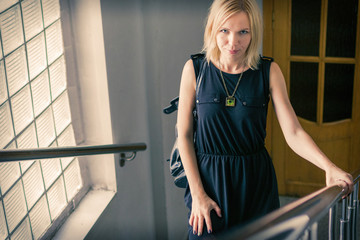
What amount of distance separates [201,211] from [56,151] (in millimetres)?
672

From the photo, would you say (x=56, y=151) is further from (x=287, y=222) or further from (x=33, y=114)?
(x=287, y=222)

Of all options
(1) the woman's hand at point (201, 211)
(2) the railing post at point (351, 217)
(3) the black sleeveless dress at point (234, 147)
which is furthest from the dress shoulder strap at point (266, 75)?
(2) the railing post at point (351, 217)

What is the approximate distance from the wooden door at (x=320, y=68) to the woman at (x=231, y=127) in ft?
6.64

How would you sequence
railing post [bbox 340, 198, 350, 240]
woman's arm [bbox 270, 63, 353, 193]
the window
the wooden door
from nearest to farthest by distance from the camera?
woman's arm [bbox 270, 63, 353, 193], railing post [bbox 340, 198, 350, 240], the window, the wooden door

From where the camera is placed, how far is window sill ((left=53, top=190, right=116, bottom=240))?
2.31 metres

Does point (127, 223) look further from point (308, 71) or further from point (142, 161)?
point (308, 71)

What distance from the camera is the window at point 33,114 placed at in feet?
6.20

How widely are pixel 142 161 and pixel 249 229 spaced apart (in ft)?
7.61

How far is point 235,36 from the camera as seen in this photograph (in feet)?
5.03

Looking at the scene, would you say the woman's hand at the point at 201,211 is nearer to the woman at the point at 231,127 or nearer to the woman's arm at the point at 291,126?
the woman at the point at 231,127

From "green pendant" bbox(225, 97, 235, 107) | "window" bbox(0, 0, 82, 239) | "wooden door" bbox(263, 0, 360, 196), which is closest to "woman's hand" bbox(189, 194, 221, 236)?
"green pendant" bbox(225, 97, 235, 107)

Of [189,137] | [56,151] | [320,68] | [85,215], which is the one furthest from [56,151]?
[320,68]

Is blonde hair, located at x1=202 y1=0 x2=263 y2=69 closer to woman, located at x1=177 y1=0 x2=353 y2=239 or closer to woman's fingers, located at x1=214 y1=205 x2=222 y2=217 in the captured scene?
woman, located at x1=177 y1=0 x2=353 y2=239

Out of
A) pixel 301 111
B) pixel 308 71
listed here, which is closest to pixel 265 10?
pixel 308 71
